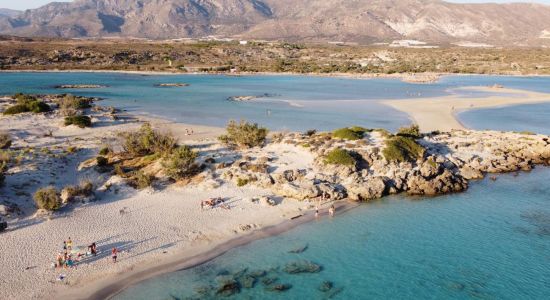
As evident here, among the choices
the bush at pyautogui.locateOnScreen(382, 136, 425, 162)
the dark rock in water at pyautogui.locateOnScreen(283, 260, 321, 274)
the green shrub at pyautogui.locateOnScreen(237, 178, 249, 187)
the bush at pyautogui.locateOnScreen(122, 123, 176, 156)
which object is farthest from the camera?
the bush at pyautogui.locateOnScreen(122, 123, 176, 156)

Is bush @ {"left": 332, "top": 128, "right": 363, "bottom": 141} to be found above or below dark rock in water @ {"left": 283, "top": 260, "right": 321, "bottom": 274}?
above

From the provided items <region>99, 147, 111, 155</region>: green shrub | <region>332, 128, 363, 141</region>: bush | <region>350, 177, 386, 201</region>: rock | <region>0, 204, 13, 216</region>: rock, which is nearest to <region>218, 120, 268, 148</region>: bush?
<region>332, 128, 363, 141</region>: bush

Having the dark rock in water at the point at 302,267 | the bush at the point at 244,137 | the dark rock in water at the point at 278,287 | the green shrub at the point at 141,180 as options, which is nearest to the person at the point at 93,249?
the green shrub at the point at 141,180

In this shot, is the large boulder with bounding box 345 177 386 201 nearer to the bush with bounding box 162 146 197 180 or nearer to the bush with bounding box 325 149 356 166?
the bush with bounding box 325 149 356 166

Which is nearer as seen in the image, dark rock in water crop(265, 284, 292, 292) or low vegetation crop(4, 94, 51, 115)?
dark rock in water crop(265, 284, 292, 292)

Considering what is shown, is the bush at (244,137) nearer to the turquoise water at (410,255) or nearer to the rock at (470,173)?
the turquoise water at (410,255)

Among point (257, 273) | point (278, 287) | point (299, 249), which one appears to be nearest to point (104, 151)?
point (299, 249)
